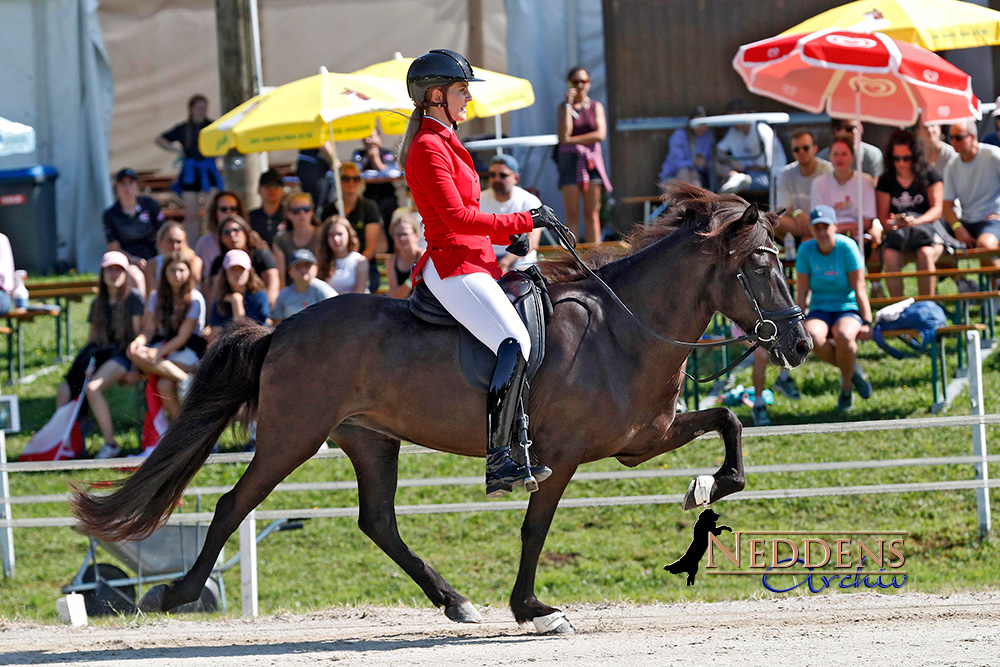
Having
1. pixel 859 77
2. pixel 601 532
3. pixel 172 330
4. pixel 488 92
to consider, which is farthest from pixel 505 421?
pixel 859 77

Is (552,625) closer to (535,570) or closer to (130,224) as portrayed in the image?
(535,570)

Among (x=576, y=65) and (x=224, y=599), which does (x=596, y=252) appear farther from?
(x=576, y=65)

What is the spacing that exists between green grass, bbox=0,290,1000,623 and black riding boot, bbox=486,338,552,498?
6.57 feet

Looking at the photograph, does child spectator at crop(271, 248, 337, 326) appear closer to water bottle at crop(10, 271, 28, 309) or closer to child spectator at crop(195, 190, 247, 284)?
child spectator at crop(195, 190, 247, 284)

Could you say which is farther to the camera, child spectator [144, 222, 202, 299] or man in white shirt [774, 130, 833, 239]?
man in white shirt [774, 130, 833, 239]

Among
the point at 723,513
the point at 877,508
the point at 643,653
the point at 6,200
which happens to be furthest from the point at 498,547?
the point at 6,200

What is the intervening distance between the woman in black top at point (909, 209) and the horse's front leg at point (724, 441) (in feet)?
16.9

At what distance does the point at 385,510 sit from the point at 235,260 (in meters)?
4.08

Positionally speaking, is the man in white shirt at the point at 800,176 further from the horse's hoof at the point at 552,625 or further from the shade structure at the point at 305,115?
the horse's hoof at the point at 552,625

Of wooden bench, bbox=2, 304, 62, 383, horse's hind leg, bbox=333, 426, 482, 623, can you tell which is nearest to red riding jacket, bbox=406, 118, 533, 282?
horse's hind leg, bbox=333, 426, 482, 623

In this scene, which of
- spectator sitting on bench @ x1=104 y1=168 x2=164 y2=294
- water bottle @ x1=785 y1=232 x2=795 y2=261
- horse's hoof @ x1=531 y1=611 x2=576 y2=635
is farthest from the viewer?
spectator sitting on bench @ x1=104 y1=168 x2=164 y2=294

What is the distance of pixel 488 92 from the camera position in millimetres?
11945

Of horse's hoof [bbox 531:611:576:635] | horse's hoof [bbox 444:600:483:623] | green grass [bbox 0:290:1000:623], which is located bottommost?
green grass [bbox 0:290:1000:623]

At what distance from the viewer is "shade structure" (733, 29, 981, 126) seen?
34.1ft
